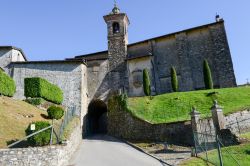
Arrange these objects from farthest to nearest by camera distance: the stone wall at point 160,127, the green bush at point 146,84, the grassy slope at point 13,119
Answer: the green bush at point 146,84
the stone wall at point 160,127
the grassy slope at point 13,119

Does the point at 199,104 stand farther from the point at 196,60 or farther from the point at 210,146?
the point at 196,60

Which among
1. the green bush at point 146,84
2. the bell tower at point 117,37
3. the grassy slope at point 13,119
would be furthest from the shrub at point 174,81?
the grassy slope at point 13,119

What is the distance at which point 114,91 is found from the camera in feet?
115

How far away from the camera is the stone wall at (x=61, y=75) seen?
31.6 meters

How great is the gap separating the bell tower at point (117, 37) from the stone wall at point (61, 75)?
5.42 meters

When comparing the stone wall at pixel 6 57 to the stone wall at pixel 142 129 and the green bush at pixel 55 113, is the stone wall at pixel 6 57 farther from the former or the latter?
the green bush at pixel 55 113

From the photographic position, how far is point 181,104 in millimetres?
25406

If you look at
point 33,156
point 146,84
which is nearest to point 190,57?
point 146,84

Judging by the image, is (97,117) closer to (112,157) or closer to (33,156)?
(112,157)

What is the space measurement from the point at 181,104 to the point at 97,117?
652 inches

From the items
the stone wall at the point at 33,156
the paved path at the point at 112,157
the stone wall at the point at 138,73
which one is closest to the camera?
the stone wall at the point at 33,156

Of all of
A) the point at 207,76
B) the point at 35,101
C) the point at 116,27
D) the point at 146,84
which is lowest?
the point at 35,101

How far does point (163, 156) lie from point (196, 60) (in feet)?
66.7

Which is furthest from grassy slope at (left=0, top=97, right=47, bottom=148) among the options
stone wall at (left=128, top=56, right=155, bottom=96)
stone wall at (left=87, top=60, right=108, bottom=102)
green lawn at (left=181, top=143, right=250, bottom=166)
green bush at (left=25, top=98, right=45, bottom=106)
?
stone wall at (left=128, top=56, right=155, bottom=96)
